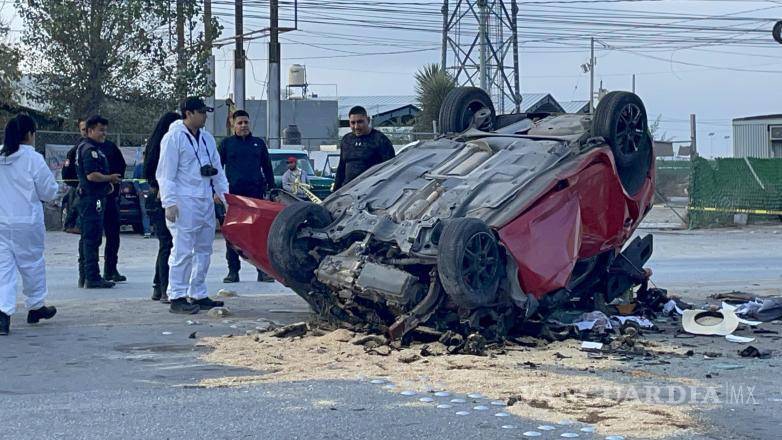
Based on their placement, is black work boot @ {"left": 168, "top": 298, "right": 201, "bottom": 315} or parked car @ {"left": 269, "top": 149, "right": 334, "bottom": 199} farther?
parked car @ {"left": 269, "top": 149, "right": 334, "bottom": 199}

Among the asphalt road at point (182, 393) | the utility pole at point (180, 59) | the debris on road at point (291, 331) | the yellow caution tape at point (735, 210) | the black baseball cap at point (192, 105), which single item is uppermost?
the utility pole at point (180, 59)

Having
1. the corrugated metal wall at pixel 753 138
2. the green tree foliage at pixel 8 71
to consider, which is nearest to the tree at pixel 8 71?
the green tree foliage at pixel 8 71

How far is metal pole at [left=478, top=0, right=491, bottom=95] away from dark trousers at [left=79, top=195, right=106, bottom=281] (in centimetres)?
2951

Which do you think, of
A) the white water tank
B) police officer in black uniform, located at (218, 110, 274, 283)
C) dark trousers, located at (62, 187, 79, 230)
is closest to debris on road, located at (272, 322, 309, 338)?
police officer in black uniform, located at (218, 110, 274, 283)

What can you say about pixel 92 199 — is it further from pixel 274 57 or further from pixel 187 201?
pixel 274 57

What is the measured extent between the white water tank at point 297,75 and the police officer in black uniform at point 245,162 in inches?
1546

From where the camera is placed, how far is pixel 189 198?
1023 centimetres

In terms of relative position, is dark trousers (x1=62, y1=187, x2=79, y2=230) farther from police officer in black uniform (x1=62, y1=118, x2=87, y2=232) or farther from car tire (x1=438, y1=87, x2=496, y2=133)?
car tire (x1=438, y1=87, x2=496, y2=133)

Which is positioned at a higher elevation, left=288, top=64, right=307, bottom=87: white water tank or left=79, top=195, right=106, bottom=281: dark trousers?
left=288, top=64, right=307, bottom=87: white water tank

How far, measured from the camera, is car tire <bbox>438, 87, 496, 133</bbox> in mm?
10742

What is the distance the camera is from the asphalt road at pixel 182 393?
5887mm

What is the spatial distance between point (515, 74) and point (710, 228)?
20951 millimetres

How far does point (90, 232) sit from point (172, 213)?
8.45 feet

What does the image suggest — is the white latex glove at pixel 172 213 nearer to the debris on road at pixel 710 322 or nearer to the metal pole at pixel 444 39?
the debris on road at pixel 710 322
